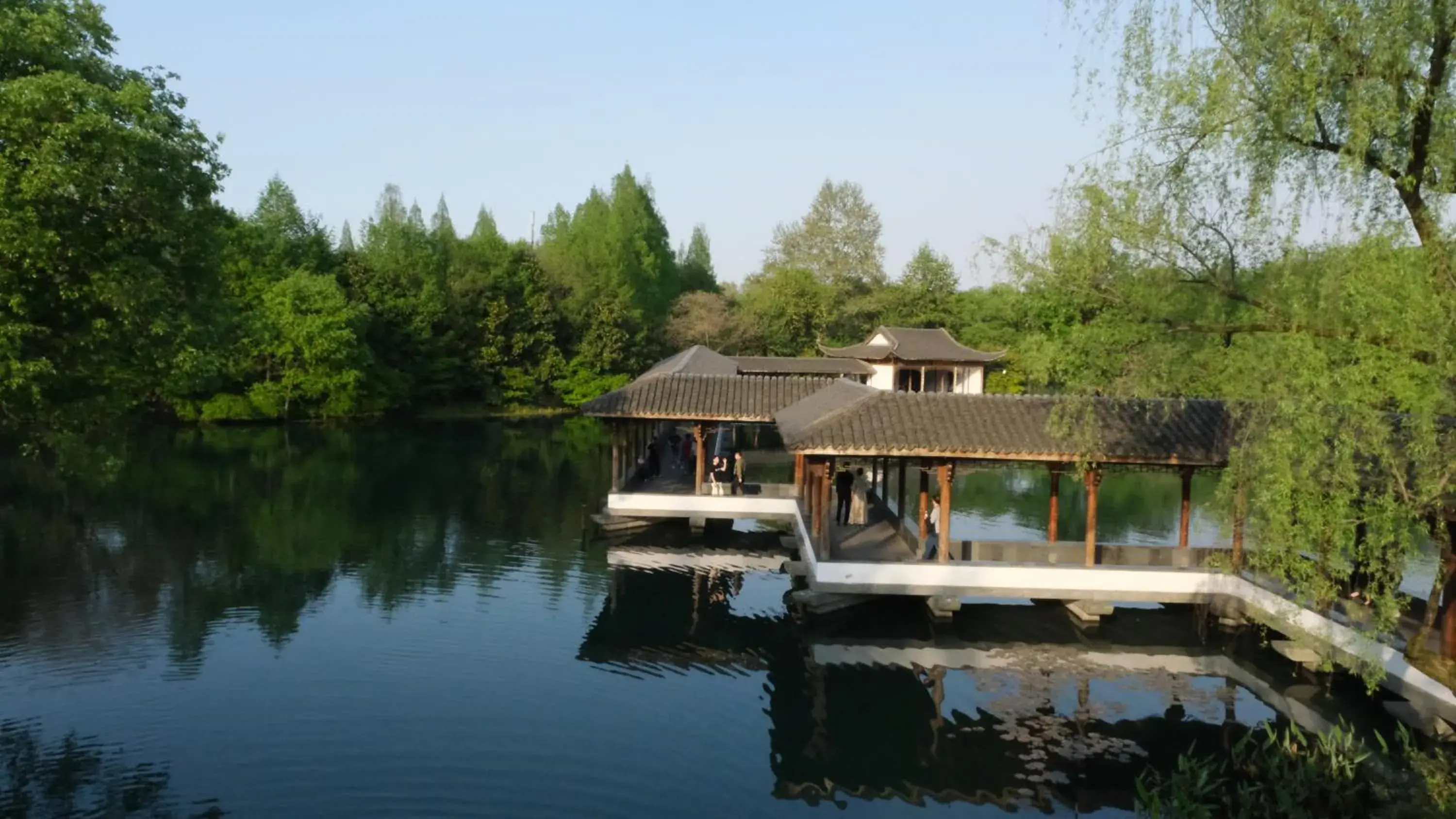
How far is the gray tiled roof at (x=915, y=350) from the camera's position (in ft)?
147

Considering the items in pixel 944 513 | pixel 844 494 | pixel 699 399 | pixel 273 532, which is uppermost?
pixel 699 399

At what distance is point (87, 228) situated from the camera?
9.89 meters

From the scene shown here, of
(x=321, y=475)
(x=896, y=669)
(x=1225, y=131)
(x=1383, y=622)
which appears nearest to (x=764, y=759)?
(x=896, y=669)

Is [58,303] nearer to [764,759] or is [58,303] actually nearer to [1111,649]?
[764,759]

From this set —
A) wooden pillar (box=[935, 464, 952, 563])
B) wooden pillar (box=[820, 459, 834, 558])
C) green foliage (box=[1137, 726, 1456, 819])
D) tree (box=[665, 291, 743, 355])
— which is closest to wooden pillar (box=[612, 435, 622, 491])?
wooden pillar (box=[820, 459, 834, 558])

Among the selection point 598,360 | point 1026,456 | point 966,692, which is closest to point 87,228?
point 966,692

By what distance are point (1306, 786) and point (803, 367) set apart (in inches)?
1414

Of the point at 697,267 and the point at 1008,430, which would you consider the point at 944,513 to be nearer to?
the point at 1008,430

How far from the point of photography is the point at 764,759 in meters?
10.1

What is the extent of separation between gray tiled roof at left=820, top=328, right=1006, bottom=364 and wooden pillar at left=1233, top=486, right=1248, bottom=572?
30165 millimetres

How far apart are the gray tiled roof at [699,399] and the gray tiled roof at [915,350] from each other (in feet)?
73.7

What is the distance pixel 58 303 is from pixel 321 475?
791 inches

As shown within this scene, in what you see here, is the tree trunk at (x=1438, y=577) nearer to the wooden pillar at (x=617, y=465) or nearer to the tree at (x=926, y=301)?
the wooden pillar at (x=617, y=465)

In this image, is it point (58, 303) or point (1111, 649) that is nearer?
point (58, 303)
